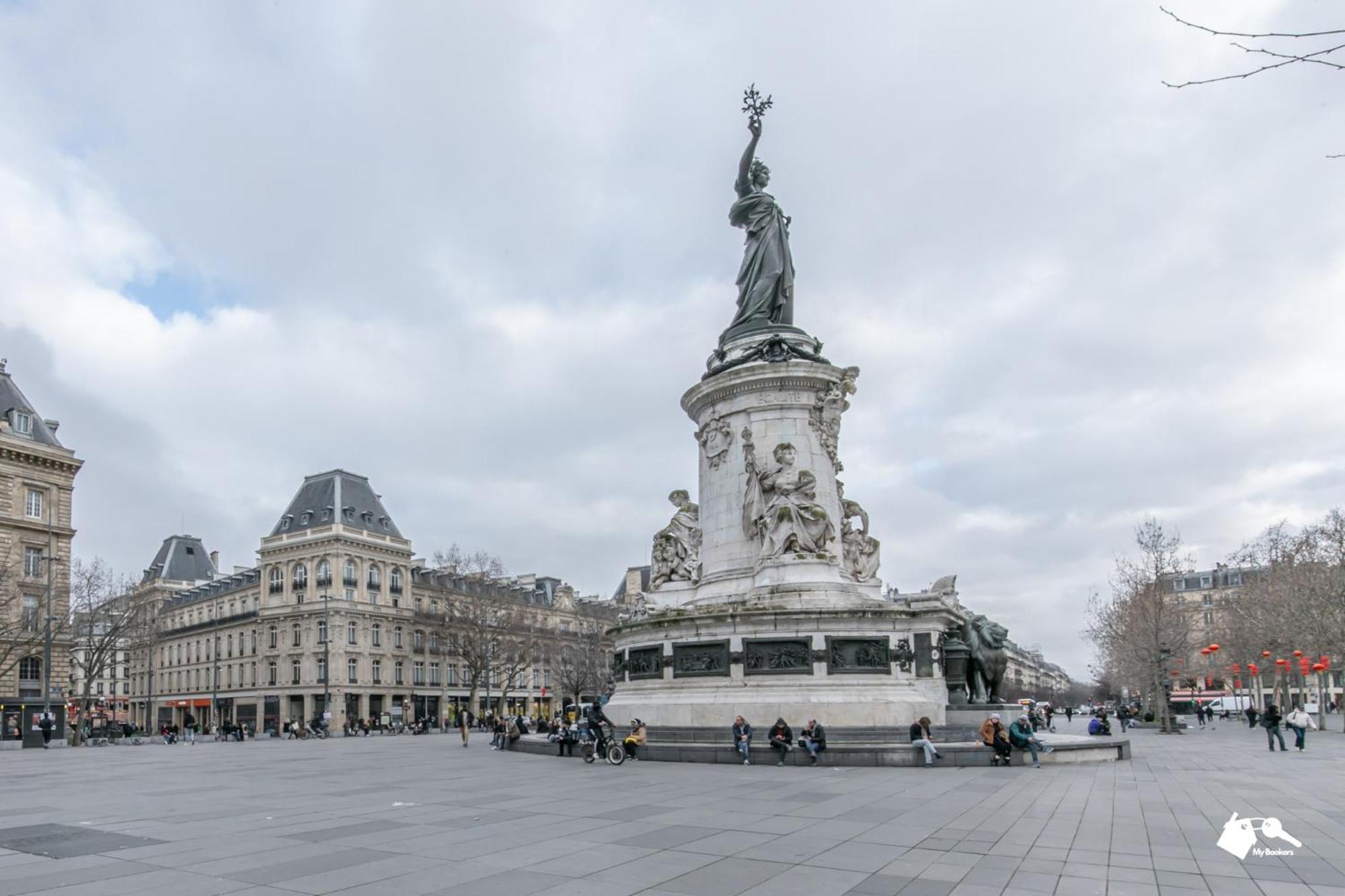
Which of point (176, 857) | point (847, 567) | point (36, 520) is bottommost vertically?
point (176, 857)

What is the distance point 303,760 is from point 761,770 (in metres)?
16.1

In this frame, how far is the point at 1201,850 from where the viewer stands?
10641 millimetres

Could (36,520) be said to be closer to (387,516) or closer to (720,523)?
(387,516)

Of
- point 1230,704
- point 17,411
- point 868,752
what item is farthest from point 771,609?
point 1230,704

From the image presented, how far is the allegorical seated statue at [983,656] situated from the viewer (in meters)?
25.5

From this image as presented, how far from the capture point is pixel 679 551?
3031cm

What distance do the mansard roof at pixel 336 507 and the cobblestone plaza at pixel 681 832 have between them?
2578 inches

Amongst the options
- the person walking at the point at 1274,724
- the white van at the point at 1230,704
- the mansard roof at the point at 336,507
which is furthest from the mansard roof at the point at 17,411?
the white van at the point at 1230,704

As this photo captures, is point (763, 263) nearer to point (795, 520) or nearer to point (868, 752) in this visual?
point (795, 520)

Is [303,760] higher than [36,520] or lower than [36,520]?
lower

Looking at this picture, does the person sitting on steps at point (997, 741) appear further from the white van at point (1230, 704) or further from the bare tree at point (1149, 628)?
the white van at point (1230, 704)

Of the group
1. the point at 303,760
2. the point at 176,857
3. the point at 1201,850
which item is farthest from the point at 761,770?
the point at 303,760

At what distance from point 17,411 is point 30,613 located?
13.6 meters

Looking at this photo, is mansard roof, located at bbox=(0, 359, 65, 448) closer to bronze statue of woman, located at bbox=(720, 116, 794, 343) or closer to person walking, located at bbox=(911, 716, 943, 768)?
bronze statue of woman, located at bbox=(720, 116, 794, 343)
